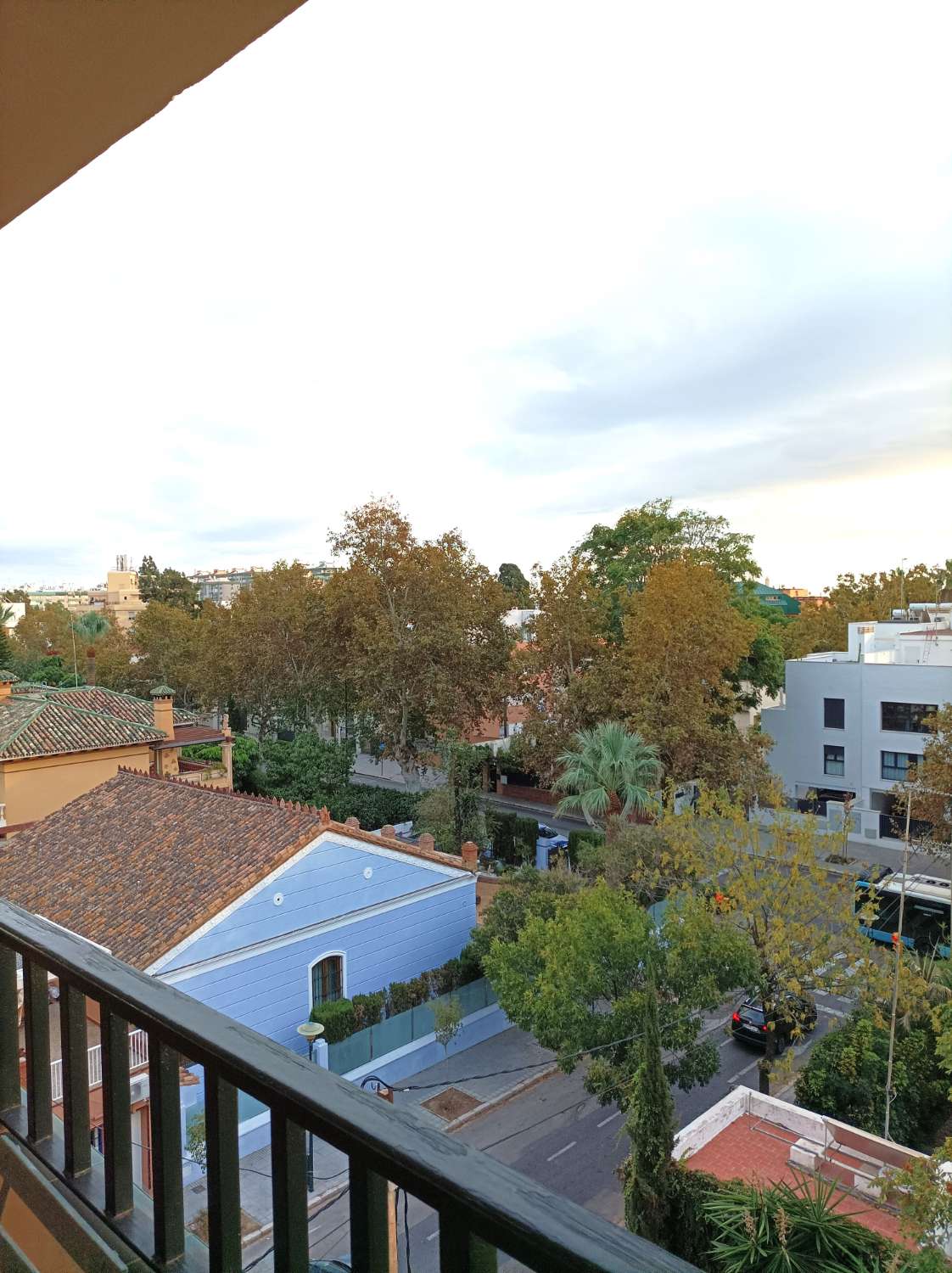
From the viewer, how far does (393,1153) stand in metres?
0.73

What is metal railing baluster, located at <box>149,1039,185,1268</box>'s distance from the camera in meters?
1.08

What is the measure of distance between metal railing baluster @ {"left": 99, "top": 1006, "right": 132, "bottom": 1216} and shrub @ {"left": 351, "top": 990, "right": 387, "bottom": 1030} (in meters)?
8.29

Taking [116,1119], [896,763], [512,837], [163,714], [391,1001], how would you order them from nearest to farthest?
Result: [116,1119] → [391,1001] → [163,714] → [512,837] → [896,763]

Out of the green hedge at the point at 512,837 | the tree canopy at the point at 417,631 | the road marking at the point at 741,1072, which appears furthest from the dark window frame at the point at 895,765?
the road marking at the point at 741,1072

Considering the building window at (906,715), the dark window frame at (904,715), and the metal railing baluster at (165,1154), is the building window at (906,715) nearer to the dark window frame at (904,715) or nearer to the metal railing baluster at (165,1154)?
the dark window frame at (904,715)

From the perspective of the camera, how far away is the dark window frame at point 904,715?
56.6 feet

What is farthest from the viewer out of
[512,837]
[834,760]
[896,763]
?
[834,760]

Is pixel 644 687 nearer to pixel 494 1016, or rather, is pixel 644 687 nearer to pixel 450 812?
pixel 450 812

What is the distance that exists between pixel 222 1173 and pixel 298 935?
26.5 ft

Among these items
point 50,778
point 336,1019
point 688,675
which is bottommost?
point 336,1019

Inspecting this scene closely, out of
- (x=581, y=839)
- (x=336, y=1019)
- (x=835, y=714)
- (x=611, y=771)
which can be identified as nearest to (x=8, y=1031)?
(x=336, y=1019)

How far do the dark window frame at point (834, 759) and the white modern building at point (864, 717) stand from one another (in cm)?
2

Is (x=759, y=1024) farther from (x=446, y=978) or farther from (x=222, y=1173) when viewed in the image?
(x=222, y=1173)

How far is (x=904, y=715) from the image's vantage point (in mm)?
17609
